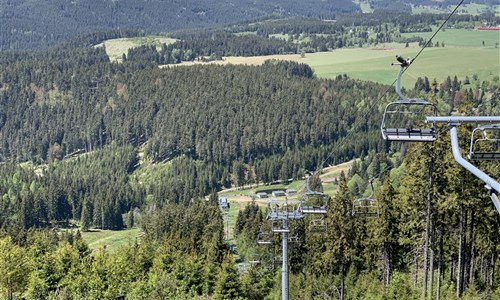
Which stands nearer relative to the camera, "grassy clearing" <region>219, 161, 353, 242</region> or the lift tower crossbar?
the lift tower crossbar

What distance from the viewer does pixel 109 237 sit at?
127 metres

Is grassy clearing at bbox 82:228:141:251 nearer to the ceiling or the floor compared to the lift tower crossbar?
nearer to the floor

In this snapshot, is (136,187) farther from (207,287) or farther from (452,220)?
(452,220)

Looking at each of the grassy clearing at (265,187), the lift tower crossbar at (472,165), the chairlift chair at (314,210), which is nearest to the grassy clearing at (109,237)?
the grassy clearing at (265,187)

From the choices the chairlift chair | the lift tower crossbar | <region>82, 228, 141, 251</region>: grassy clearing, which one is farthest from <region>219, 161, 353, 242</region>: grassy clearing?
the lift tower crossbar

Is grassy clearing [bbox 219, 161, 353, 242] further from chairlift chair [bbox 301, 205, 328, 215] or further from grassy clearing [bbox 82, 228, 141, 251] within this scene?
chairlift chair [bbox 301, 205, 328, 215]

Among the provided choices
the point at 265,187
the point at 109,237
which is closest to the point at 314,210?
the point at 109,237

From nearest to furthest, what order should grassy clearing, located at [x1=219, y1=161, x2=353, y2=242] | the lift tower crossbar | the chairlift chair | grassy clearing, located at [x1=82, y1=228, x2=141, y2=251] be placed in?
1. the lift tower crossbar
2. the chairlift chair
3. grassy clearing, located at [x1=82, y1=228, x2=141, y2=251]
4. grassy clearing, located at [x1=219, y1=161, x2=353, y2=242]

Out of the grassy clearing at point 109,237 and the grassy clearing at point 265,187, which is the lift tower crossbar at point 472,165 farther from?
the grassy clearing at point 265,187

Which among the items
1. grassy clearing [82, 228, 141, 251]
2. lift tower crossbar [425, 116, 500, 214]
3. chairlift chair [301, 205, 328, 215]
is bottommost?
grassy clearing [82, 228, 141, 251]

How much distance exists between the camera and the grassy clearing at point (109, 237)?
387 feet

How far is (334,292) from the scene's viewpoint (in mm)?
55750

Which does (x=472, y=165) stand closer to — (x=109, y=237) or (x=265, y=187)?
(x=109, y=237)

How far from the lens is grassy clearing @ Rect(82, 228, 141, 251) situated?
118m
